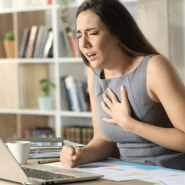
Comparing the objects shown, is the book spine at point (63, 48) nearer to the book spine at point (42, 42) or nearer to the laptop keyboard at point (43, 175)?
the book spine at point (42, 42)

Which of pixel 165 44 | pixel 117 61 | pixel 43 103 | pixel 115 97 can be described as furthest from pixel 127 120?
pixel 43 103

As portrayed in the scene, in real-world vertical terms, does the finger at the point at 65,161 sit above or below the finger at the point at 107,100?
below

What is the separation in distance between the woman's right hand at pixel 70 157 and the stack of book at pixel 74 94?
1.73 m

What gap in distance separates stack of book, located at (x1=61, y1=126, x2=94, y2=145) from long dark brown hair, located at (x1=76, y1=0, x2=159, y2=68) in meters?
1.65

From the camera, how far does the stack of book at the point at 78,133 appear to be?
2.90 metres

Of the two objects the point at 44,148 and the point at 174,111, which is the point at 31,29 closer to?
the point at 44,148

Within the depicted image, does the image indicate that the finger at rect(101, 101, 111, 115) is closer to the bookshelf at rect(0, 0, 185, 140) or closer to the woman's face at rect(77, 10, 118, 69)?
the woman's face at rect(77, 10, 118, 69)

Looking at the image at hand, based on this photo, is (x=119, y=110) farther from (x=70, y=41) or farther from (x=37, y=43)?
(x=37, y=43)

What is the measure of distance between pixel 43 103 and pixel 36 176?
2.28 meters

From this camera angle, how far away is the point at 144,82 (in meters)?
1.27

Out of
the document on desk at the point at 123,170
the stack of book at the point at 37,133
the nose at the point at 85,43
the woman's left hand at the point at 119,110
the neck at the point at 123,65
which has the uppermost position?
the nose at the point at 85,43

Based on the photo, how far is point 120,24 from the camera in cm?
130

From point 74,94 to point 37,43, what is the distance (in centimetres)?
64

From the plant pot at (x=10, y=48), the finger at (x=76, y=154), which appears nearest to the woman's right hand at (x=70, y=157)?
the finger at (x=76, y=154)
